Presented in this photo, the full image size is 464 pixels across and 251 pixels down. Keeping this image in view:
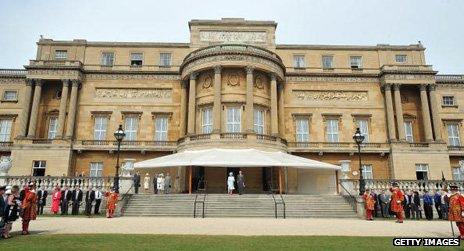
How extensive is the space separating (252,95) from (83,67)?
17.0 meters

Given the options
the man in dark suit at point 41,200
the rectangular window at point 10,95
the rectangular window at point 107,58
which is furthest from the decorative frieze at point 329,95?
the rectangular window at point 10,95

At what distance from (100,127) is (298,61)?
66.2 ft

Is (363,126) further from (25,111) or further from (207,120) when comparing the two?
(25,111)

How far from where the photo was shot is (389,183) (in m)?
22.6

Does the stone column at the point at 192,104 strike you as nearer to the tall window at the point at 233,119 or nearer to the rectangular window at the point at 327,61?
the tall window at the point at 233,119

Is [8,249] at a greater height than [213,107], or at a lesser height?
lesser

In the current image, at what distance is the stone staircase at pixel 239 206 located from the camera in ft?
58.0

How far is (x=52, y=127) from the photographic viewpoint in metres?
32.1

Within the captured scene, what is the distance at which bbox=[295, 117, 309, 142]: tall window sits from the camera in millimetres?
32125

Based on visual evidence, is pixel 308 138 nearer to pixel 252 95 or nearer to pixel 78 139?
pixel 252 95

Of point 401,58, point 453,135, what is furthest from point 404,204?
point 401,58

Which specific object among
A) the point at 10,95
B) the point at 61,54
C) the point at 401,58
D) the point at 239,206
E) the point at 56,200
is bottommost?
the point at 239,206

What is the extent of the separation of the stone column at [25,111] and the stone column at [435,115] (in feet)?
120

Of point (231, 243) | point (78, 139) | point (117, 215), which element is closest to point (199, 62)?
point (78, 139)
